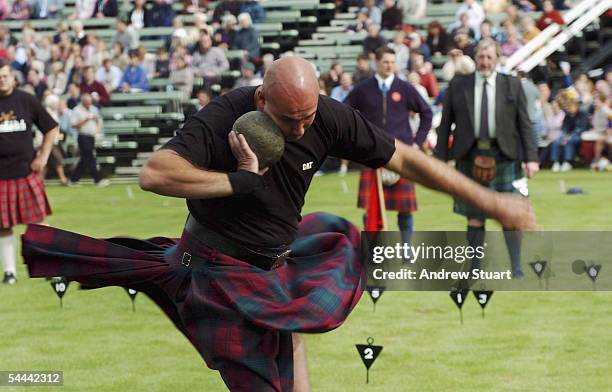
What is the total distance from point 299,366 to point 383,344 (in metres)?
2.92

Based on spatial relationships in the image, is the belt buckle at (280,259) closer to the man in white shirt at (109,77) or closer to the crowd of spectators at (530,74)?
the crowd of spectators at (530,74)

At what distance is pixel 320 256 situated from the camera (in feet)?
14.9

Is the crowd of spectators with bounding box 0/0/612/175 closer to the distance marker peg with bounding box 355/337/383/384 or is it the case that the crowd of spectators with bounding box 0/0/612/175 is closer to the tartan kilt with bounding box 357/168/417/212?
the tartan kilt with bounding box 357/168/417/212

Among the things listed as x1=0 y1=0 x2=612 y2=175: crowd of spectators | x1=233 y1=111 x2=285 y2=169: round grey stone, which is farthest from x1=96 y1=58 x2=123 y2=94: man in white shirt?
x1=233 y1=111 x2=285 y2=169: round grey stone

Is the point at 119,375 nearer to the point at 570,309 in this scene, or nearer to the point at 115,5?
the point at 570,309

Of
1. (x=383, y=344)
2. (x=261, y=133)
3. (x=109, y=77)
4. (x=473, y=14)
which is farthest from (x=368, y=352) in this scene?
(x=109, y=77)

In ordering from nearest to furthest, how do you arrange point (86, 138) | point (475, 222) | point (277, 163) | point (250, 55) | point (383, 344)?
point (277, 163) < point (383, 344) < point (475, 222) < point (86, 138) < point (250, 55)

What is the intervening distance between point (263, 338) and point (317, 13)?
2014 centimetres

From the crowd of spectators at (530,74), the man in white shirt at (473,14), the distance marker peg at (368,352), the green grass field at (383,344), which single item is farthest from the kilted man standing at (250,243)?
the man in white shirt at (473,14)

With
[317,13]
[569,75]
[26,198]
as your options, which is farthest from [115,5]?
[26,198]

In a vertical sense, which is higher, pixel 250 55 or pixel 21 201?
pixel 21 201

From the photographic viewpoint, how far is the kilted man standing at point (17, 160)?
9438 mm

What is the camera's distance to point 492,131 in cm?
896

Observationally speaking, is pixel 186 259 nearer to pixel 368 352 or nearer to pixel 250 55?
pixel 368 352
